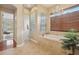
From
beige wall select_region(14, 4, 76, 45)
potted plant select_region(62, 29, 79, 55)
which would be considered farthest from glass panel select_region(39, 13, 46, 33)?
potted plant select_region(62, 29, 79, 55)

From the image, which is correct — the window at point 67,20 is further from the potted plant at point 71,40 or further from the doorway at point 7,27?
the doorway at point 7,27

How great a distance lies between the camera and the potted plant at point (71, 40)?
1.97 metres

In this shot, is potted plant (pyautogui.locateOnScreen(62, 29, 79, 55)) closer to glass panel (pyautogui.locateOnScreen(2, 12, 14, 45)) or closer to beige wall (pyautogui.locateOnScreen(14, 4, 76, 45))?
beige wall (pyautogui.locateOnScreen(14, 4, 76, 45))

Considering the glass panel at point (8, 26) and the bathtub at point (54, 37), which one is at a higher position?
the glass panel at point (8, 26)

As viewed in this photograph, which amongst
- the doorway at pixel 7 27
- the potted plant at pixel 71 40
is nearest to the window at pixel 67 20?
the potted plant at pixel 71 40

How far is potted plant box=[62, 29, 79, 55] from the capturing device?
197 cm

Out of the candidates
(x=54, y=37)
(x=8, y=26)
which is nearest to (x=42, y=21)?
(x=54, y=37)

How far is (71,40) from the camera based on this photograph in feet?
6.49

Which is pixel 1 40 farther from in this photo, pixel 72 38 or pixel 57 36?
pixel 72 38

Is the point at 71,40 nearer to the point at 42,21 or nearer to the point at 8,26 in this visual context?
the point at 42,21

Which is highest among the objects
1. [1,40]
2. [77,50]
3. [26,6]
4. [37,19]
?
[26,6]
